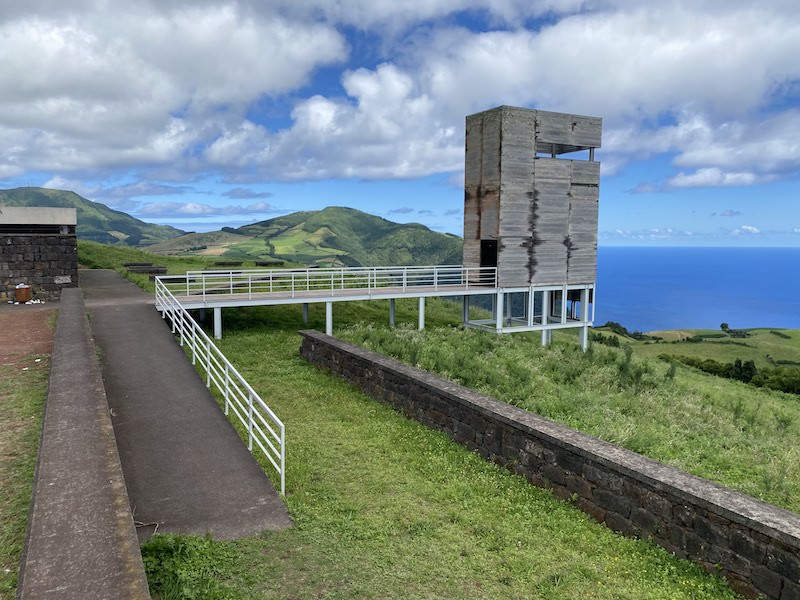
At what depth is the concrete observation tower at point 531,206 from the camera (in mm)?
23531

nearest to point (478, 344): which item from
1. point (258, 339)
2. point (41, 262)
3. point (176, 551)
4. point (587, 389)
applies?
point (587, 389)

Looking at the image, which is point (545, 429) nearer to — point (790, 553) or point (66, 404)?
point (790, 553)

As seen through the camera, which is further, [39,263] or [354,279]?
[354,279]

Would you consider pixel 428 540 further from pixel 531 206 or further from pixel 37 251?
pixel 37 251

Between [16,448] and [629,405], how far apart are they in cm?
1081

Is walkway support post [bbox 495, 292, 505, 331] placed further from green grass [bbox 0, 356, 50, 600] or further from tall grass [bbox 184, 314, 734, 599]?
green grass [bbox 0, 356, 50, 600]

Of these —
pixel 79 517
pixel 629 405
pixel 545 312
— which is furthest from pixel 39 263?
pixel 629 405

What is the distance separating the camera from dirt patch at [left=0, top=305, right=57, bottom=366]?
12477 mm

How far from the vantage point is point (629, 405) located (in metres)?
12.0

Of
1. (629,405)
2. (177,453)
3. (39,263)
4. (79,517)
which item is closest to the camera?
(79,517)

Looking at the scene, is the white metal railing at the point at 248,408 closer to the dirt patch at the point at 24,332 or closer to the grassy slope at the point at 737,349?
the dirt patch at the point at 24,332

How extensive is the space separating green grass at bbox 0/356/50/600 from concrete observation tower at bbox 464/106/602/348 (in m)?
17.4

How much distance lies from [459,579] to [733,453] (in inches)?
230

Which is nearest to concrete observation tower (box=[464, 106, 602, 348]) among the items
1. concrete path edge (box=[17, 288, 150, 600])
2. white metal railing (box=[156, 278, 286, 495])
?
white metal railing (box=[156, 278, 286, 495])
